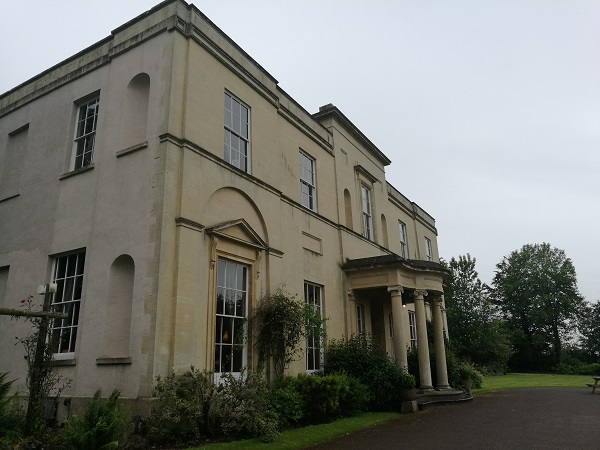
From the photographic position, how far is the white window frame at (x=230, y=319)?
36.2 ft

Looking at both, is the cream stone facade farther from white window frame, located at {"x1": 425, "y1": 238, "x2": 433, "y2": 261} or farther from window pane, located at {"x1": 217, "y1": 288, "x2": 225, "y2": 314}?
white window frame, located at {"x1": 425, "y1": 238, "x2": 433, "y2": 261}

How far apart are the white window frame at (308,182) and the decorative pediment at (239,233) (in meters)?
4.15

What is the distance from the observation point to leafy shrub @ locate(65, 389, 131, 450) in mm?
6574

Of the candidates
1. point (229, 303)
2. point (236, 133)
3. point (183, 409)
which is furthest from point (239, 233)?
point (183, 409)

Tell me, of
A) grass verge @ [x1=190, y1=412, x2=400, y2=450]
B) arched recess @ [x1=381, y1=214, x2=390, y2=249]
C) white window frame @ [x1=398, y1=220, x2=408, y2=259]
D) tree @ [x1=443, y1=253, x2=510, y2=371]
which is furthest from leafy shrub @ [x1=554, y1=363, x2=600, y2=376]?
grass verge @ [x1=190, y1=412, x2=400, y2=450]

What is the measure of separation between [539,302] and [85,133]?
5266cm

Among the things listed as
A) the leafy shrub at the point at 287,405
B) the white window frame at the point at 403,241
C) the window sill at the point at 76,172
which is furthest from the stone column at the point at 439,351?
the window sill at the point at 76,172

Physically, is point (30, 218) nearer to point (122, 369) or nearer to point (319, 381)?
point (122, 369)

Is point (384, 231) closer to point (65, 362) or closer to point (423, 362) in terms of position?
point (423, 362)

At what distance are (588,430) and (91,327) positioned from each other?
1122cm

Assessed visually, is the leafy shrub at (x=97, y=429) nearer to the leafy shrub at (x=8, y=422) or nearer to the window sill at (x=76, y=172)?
the leafy shrub at (x=8, y=422)

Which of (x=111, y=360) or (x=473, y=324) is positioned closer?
(x=111, y=360)

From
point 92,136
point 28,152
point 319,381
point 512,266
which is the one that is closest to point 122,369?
point 319,381

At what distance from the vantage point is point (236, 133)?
13.3 m
